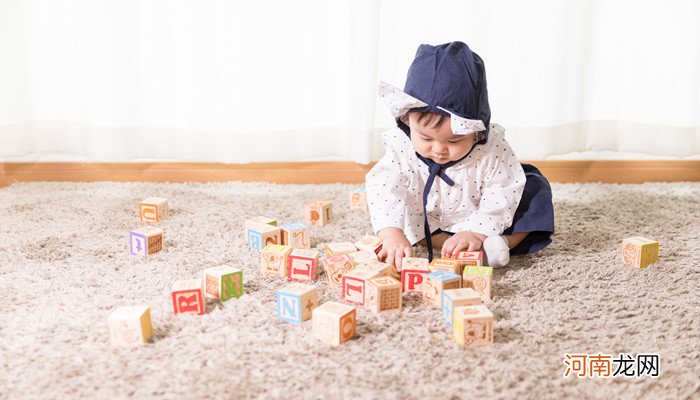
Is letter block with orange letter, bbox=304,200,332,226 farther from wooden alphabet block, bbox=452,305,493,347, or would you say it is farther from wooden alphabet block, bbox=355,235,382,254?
wooden alphabet block, bbox=452,305,493,347

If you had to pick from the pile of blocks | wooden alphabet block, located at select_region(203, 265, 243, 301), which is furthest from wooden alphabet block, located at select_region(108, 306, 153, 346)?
wooden alphabet block, located at select_region(203, 265, 243, 301)

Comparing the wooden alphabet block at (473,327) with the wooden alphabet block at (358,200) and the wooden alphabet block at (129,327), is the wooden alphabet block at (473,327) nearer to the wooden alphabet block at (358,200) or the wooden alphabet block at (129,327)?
the wooden alphabet block at (129,327)

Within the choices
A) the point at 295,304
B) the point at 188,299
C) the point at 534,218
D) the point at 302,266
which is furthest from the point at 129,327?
the point at 534,218

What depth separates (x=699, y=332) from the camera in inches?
41.4

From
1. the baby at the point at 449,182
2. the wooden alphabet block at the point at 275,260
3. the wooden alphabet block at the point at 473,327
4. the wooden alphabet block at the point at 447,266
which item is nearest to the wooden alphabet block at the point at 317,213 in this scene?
the baby at the point at 449,182

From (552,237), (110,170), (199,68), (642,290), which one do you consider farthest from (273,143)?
(642,290)

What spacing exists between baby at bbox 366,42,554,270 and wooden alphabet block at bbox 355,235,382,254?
2 centimetres

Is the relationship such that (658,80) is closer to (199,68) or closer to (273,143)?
(273,143)

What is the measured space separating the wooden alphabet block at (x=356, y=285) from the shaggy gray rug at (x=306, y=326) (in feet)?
0.15

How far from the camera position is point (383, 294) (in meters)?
1.10

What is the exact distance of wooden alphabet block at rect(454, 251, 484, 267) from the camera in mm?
1255

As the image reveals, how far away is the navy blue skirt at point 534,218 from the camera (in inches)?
54.6

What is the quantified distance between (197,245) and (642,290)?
933 mm

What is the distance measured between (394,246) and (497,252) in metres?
0.21
